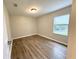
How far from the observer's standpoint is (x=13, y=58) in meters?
2.78

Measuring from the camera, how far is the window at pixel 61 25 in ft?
14.0

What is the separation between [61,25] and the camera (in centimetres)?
472

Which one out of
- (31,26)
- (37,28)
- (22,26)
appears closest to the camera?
(22,26)

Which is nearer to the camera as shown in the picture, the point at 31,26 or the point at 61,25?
the point at 61,25

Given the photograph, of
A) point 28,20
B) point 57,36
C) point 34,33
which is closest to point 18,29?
point 28,20

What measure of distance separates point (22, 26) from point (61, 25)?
396 centimetres

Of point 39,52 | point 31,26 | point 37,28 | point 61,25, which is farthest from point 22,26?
point 39,52

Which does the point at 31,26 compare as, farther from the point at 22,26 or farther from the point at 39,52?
the point at 39,52

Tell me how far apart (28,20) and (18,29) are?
153cm

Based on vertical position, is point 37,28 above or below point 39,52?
above

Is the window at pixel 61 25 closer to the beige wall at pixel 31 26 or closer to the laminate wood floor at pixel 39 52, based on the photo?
the beige wall at pixel 31 26

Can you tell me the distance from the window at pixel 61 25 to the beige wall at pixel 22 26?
3.27 m

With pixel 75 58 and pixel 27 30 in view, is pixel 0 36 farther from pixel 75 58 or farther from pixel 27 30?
pixel 27 30

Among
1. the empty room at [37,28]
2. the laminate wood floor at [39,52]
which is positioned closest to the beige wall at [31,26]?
the empty room at [37,28]
